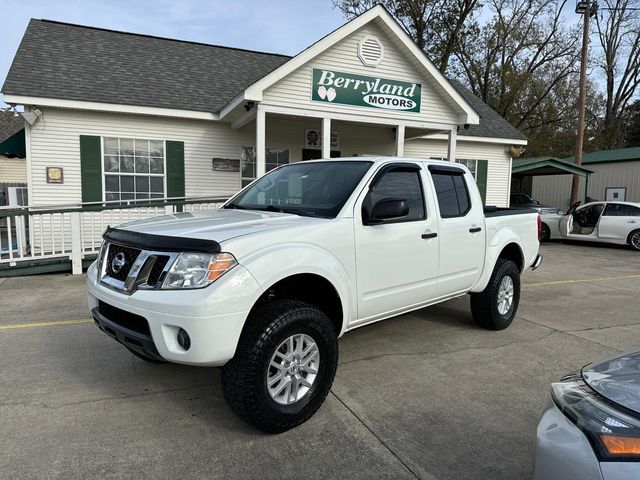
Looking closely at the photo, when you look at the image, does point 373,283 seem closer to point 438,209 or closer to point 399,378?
point 399,378

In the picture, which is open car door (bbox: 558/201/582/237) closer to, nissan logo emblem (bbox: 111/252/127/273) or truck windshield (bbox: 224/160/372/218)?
truck windshield (bbox: 224/160/372/218)

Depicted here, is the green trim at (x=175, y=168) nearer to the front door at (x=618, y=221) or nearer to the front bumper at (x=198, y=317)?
the front bumper at (x=198, y=317)

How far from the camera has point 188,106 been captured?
11.0 m

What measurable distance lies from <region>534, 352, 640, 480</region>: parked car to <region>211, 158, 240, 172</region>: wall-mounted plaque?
10712 mm

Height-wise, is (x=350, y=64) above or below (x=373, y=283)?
above

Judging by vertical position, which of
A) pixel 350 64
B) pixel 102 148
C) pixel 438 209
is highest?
pixel 350 64

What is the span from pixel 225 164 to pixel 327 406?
9379 millimetres

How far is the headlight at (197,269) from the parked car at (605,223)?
14.7 meters

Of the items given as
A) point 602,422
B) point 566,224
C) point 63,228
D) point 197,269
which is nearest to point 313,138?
point 63,228

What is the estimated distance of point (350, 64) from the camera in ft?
35.1

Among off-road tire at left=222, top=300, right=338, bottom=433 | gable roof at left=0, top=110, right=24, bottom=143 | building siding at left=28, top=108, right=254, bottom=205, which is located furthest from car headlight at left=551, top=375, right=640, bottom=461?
gable roof at left=0, top=110, right=24, bottom=143

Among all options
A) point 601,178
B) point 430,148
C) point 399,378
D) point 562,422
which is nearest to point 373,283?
point 399,378

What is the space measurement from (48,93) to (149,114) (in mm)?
2035

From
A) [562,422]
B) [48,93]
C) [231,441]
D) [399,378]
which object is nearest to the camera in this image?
[562,422]
